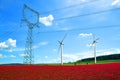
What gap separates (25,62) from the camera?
234 ft

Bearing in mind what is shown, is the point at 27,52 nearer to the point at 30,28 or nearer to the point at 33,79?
the point at 30,28

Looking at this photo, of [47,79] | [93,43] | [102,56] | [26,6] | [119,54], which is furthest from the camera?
[102,56]

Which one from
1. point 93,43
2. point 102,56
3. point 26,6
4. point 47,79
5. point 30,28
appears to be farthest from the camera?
point 102,56

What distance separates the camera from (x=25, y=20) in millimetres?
76188

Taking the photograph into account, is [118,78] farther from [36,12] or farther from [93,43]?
[93,43]

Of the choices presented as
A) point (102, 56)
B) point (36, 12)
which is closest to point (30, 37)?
point (36, 12)

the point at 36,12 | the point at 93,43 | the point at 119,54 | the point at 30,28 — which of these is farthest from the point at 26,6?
the point at 119,54

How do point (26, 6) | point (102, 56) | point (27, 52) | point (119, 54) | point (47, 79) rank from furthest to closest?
point (102, 56)
point (119, 54)
point (26, 6)
point (27, 52)
point (47, 79)

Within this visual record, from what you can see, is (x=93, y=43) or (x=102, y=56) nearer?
(x=93, y=43)

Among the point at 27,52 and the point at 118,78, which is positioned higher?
the point at 27,52

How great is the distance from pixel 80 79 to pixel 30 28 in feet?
185

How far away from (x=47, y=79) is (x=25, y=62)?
50872 millimetres

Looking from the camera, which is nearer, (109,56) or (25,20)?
(25,20)

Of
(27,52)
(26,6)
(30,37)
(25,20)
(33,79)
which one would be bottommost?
(33,79)
